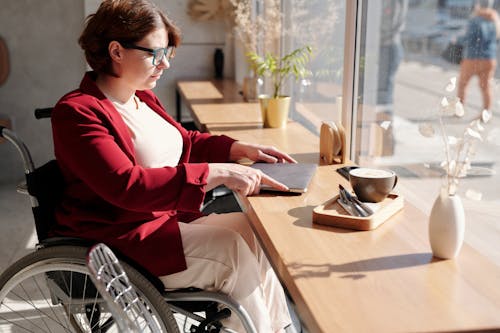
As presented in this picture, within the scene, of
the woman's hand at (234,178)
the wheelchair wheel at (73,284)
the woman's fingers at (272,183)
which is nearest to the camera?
the wheelchair wheel at (73,284)

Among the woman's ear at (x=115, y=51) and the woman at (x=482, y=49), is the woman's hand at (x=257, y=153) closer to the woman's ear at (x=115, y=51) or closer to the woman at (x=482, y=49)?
the woman's ear at (x=115, y=51)

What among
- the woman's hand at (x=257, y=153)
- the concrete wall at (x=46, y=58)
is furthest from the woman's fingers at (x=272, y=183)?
the concrete wall at (x=46, y=58)

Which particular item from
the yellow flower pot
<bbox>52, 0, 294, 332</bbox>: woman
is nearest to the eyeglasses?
<bbox>52, 0, 294, 332</bbox>: woman

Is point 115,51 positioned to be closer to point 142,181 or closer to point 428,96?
point 142,181

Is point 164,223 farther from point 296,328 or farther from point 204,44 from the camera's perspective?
point 204,44

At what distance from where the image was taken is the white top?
1.83m

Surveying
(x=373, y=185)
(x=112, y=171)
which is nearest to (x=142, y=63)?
(x=112, y=171)

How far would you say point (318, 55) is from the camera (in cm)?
300

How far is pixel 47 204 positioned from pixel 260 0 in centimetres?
294

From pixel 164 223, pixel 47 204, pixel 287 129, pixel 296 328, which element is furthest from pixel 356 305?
pixel 287 129

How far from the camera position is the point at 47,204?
1734mm

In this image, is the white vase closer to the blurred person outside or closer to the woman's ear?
the blurred person outside

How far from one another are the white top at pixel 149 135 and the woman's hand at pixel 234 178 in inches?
8.7

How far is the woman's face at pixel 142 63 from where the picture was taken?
1816mm
